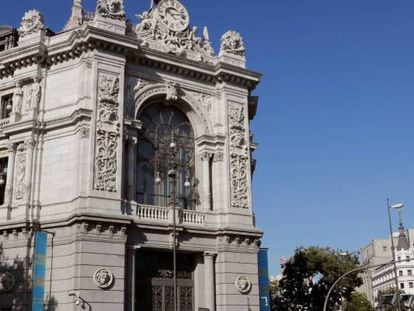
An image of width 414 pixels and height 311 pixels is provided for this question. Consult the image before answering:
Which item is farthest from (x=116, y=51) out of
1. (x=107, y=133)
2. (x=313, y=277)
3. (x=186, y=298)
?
(x=313, y=277)

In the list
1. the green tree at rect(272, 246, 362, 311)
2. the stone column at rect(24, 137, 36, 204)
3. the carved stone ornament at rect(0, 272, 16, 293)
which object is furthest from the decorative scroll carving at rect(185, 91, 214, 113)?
the green tree at rect(272, 246, 362, 311)

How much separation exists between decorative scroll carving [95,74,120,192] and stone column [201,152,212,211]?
18.8 ft

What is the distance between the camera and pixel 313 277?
175ft

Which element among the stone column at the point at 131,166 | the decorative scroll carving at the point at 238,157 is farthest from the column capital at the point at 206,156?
the stone column at the point at 131,166

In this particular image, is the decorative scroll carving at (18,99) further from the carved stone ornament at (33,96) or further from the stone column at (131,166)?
the stone column at (131,166)

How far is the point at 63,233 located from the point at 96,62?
8972 mm

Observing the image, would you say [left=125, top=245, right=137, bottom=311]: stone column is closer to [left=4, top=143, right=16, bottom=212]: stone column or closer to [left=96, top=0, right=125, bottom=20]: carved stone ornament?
[left=4, top=143, right=16, bottom=212]: stone column

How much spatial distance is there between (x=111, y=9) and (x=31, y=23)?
16.3ft

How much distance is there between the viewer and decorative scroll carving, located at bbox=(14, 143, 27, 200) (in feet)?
102

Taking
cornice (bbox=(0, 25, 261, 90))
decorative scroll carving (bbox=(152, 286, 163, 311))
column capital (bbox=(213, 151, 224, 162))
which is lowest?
decorative scroll carving (bbox=(152, 286, 163, 311))

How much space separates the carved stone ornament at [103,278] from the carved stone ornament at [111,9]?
44.4 ft

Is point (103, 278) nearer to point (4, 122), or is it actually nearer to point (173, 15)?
point (4, 122)

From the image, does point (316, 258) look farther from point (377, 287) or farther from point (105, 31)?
point (377, 287)

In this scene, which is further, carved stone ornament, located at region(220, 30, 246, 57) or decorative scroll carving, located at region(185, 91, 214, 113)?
carved stone ornament, located at region(220, 30, 246, 57)
